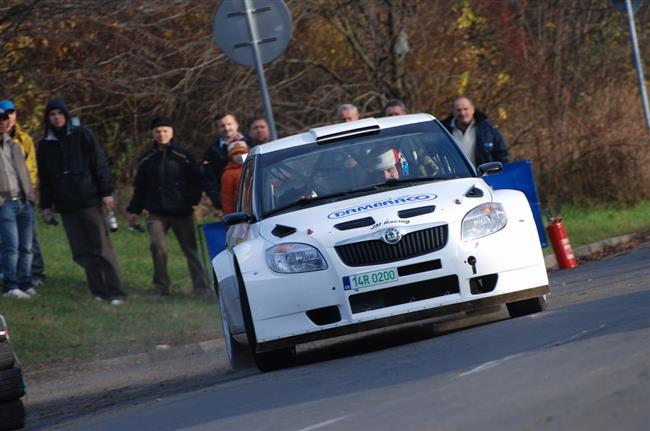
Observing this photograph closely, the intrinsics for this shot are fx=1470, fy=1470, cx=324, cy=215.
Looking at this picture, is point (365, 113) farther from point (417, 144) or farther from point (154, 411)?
point (154, 411)

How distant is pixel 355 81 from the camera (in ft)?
79.7

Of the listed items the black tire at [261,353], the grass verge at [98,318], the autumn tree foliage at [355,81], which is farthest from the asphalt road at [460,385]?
the autumn tree foliage at [355,81]

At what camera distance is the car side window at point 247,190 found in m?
11.6

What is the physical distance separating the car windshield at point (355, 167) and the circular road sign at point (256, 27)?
11.7 feet

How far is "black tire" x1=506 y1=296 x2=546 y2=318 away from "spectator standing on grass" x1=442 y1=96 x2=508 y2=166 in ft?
16.9

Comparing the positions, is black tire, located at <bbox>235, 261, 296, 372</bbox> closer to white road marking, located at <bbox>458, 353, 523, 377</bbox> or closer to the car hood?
the car hood

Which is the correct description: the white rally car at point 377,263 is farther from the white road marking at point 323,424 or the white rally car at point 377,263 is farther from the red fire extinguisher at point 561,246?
the red fire extinguisher at point 561,246

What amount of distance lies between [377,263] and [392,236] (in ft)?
0.70

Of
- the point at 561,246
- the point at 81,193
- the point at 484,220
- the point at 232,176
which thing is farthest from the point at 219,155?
the point at 484,220

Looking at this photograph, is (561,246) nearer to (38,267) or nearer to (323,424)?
(38,267)

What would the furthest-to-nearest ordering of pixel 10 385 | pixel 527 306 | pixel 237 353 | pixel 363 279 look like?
1. pixel 237 353
2. pixel 527 306
3. pixel 363 279
4. pixel 10 385

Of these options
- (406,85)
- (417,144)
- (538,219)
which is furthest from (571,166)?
(417,144)

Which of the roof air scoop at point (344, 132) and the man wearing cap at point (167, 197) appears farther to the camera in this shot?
the man wearing cap at point (167, 197)

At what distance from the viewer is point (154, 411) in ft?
29.9
